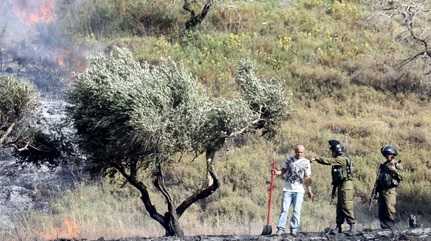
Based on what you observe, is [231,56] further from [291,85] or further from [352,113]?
[352,113]

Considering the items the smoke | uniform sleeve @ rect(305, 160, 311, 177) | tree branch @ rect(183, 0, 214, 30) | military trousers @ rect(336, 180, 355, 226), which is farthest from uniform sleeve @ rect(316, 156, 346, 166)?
tree branch @ rect(183, 0, 214, 30)

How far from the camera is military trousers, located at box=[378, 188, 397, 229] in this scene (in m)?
15.5

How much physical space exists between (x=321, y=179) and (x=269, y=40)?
1296 cm

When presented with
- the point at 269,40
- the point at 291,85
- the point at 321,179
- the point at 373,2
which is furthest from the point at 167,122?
the point at 373,2

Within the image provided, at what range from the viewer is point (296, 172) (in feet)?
49.4

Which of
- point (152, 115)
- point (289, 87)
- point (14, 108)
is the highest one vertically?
point (289, 87)

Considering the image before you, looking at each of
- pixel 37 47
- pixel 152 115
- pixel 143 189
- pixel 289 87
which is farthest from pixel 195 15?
pixel 152 115

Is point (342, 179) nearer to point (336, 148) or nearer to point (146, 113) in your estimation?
point (336, 148)

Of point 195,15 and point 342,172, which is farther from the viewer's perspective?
point 195,15

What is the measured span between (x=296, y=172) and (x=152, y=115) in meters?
3.34

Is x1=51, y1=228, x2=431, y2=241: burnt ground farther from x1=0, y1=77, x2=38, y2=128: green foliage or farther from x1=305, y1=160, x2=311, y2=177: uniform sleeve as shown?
x1=0, y1=77, x2=38, y2=128: green foliage

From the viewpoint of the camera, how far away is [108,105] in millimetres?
16562

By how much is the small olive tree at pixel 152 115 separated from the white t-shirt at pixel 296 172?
245cm

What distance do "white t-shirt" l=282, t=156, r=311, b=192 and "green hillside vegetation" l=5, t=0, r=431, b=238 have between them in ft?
17.9
